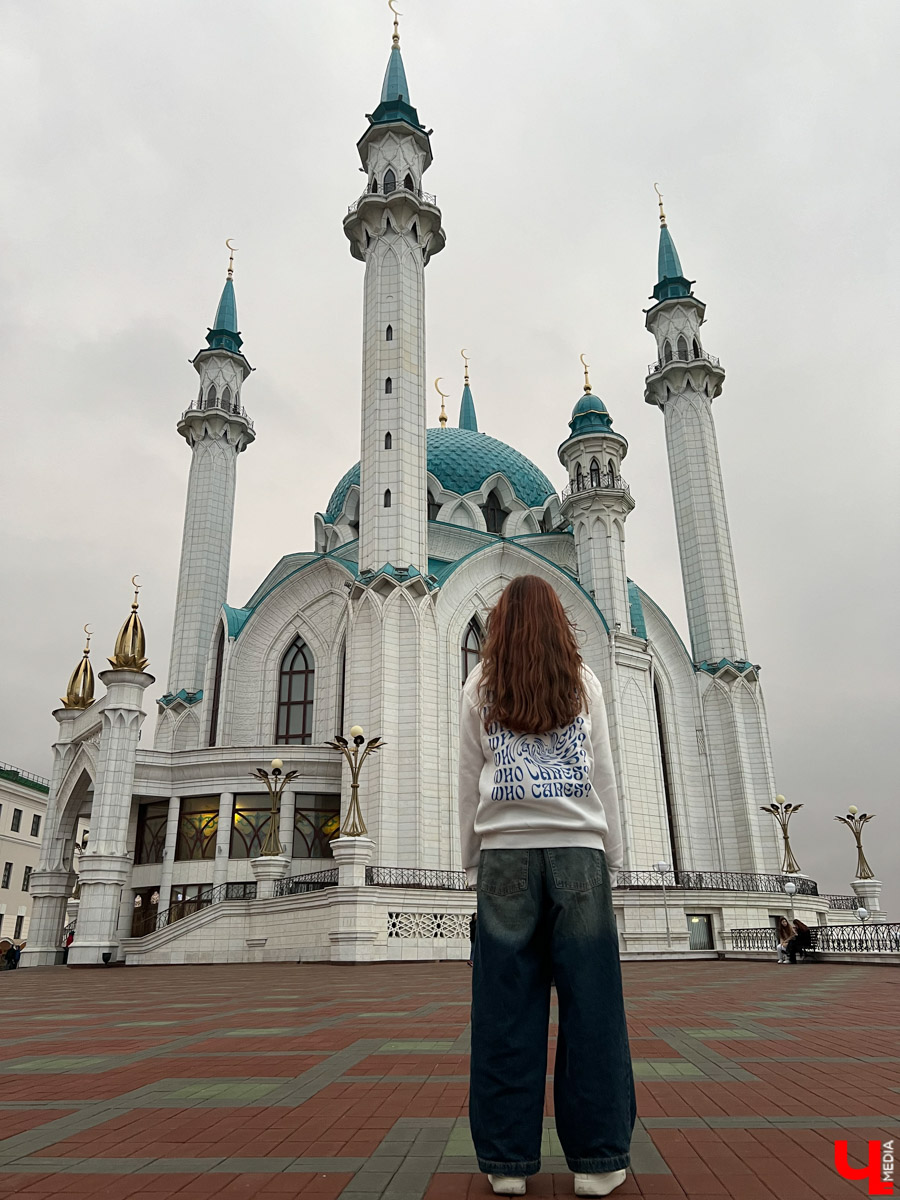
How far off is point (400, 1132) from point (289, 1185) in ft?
2.68

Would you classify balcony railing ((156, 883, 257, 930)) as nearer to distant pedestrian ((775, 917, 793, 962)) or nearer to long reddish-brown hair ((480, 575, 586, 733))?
distant pedestrian ((775, 917, 793, 962))

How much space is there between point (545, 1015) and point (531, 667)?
1.32 m

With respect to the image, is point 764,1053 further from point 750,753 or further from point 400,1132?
point 750,753

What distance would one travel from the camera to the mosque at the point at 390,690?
1037 inches

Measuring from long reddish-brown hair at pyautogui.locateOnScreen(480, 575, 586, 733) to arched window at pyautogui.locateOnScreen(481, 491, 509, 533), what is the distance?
128 ft

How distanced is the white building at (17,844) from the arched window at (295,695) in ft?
62.9

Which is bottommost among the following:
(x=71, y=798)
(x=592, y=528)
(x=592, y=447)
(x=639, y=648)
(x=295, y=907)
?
(x=295, y=907)

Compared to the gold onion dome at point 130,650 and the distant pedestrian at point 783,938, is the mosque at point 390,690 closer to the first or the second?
the gold onion dome at point 130,650

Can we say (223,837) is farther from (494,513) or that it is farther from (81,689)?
(494,513)

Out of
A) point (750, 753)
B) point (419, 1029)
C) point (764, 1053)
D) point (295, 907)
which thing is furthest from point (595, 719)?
point (750, 753)

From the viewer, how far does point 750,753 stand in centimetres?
3600

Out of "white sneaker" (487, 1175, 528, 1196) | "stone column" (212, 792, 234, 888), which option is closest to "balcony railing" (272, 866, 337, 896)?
"stone column" (212, 792, 234, 888)

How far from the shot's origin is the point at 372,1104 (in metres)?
4.37

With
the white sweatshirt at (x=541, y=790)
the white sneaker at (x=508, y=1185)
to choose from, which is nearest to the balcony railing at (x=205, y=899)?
the white sweatshirt at (x=541, y=790)
